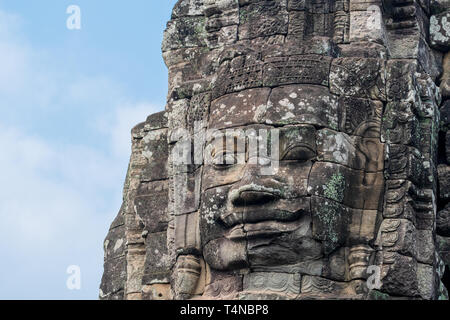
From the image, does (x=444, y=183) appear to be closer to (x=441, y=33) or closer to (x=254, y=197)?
(x=441, y=33)

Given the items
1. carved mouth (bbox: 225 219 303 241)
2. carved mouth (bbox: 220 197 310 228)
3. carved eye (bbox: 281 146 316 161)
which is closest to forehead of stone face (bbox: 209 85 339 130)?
carved eye (bbox: 281 146 316 161)

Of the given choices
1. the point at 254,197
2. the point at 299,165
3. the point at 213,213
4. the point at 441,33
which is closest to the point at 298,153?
the point at 299,165

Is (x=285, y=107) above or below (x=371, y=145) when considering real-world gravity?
above

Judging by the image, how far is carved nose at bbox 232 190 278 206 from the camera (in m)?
19.7

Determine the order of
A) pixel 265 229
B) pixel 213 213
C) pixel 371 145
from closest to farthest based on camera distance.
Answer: pixel 265 229
pixel 213 213
pixel 371 145

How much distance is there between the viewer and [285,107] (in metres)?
20.1

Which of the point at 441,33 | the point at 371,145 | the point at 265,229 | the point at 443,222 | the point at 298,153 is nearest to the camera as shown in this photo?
the point at 265,229

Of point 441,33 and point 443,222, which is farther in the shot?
point 441,33

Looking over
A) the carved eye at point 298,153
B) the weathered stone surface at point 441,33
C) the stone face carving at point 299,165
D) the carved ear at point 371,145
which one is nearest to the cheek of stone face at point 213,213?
the stone face carving at point 299,165

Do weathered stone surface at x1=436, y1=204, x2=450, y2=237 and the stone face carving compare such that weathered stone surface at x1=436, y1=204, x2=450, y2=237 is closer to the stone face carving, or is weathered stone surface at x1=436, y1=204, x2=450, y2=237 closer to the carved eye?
the stone face carving

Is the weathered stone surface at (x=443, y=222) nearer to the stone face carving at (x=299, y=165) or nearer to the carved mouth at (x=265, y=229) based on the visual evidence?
the stone face carving at (x=299, y=165)

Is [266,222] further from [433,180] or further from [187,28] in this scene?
[187,28]

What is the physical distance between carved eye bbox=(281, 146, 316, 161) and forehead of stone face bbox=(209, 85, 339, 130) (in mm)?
307

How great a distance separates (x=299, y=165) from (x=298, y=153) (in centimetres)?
14
